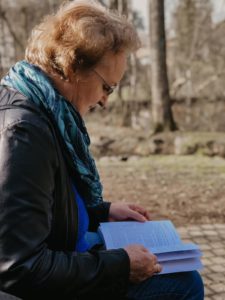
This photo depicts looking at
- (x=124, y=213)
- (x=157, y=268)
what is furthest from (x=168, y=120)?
(x=157, y=268)

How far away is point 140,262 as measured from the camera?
5.49 feet

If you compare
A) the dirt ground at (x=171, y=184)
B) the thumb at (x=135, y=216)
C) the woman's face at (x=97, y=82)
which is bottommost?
the dirt ground at (x=171, y=184)

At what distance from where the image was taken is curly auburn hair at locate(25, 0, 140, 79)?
5.48 feet

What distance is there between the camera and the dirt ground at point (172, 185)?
503cm

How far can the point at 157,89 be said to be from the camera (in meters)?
9.98

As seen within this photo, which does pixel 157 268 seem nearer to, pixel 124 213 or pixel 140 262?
pixel 140 262

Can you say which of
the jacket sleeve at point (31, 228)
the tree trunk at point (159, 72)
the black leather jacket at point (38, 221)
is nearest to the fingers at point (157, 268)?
the black leather jacket at point (38, 221)

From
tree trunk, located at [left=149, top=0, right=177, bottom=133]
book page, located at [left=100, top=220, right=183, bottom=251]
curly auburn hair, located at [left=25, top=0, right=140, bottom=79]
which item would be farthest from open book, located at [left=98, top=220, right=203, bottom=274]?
tree trunk, located at [left=149, top=0, right=177, bottom=133]

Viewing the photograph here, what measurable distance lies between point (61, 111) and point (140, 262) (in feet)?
1.90

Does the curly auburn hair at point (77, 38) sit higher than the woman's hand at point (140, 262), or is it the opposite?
the curly auburn hair at point (77, 38)

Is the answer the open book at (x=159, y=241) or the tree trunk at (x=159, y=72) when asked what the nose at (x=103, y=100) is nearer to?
the open book at (x=159, y=241)

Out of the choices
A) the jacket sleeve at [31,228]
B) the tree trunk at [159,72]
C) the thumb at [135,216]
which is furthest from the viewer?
the tree trunk at [159,72]

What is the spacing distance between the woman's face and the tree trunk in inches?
306

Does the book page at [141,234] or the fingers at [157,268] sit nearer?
the fingers at [157,268]
